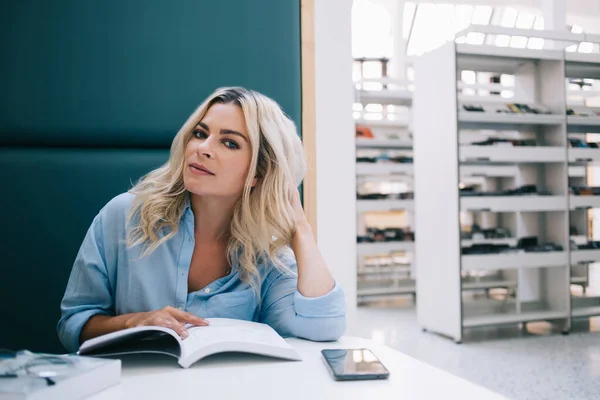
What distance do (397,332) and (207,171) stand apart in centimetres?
323

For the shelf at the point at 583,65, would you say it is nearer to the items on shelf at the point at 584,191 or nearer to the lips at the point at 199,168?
the items on shelf at the point at 584,191

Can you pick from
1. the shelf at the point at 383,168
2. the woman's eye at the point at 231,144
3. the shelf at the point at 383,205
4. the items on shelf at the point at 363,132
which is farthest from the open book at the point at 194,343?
the items on shelf at the point at 363,132

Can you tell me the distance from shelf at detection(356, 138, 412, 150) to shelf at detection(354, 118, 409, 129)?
28cm

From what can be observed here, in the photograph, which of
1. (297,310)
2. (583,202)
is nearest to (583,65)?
(583,202)

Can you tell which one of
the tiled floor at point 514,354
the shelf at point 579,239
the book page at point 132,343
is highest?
the book page at point 132,343

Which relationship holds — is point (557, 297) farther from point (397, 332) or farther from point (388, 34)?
point (388, 34)

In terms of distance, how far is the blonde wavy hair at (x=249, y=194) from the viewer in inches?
47.4

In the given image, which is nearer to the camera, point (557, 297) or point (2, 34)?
point (2, 34)

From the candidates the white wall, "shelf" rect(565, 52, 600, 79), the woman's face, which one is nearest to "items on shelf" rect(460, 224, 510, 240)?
"shelf" rect(565, 52, 600, 79)

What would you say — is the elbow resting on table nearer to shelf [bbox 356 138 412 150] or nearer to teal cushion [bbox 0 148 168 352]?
teal cushion [bbox 0 148 168 352]

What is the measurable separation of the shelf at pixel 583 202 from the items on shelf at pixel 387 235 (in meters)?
1.57

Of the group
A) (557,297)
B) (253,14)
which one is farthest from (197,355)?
(557,297)

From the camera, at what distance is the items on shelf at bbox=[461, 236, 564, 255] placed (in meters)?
3.83

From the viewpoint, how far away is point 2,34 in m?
1.29
